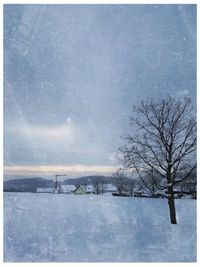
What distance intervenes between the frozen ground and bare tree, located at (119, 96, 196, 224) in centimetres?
82

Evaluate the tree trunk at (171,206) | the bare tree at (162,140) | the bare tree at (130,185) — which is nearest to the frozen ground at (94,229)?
the tree trunk at (171,206)

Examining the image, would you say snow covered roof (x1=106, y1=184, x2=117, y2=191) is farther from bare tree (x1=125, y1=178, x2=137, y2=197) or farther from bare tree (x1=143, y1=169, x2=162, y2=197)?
bare tree (x1=143, y1=169, x2=162, y2=197)

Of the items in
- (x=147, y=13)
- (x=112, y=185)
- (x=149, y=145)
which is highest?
(x=147, y=13)

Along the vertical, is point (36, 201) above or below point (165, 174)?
below

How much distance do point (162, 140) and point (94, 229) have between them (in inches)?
109

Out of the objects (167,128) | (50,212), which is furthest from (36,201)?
(167,128)

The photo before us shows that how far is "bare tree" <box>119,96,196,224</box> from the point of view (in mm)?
8498

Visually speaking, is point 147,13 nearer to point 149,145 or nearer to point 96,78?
point 96,78

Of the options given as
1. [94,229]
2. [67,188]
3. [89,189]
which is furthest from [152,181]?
[67,188]

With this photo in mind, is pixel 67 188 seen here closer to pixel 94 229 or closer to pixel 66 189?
pixel 66 189

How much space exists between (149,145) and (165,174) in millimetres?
822

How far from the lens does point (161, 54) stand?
8711 mm
